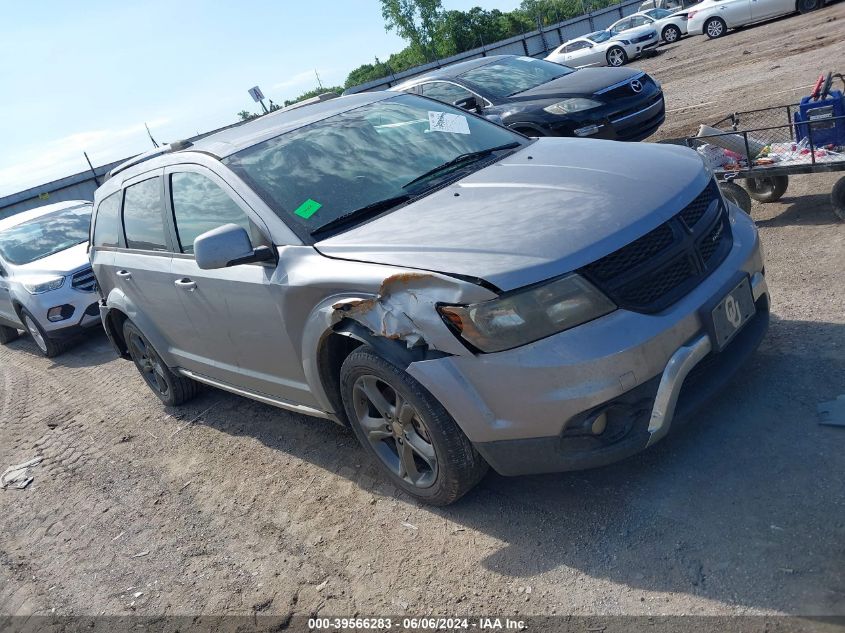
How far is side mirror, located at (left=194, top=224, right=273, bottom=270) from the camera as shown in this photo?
3559 mm

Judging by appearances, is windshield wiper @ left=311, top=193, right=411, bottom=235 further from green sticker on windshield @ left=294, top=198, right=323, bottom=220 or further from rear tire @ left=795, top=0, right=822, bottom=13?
rear tire @ left=795, top=0, right=822, bottom=13

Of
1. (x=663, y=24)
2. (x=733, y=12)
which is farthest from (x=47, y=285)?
(x=663, y=24)

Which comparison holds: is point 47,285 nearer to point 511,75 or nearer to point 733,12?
point 511,75

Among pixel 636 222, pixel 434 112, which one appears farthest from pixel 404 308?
pixel 434 112

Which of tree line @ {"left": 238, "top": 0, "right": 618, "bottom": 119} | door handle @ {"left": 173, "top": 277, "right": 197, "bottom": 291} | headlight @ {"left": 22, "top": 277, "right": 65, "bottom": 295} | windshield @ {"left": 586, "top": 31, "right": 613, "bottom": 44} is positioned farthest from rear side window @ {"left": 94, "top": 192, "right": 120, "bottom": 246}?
tree line @ {"left": 238, "top": 0, "right": 618, "bottom": 119}

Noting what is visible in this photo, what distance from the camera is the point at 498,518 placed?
11.1 feet

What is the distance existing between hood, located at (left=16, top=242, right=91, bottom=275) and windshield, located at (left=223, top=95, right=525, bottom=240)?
6.07 m

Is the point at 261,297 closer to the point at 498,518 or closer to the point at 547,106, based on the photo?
the point at 498,518

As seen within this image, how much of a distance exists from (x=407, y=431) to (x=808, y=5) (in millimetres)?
24282

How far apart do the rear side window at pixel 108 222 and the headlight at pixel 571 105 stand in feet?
17.7

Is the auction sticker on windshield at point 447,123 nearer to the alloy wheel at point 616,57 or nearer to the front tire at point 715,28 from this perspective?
the front tire at point 715,28

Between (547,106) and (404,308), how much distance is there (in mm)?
6700

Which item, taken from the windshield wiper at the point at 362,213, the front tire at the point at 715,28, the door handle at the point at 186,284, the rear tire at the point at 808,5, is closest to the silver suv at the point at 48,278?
the door handle at the point at 186,284

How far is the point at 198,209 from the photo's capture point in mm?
4348
